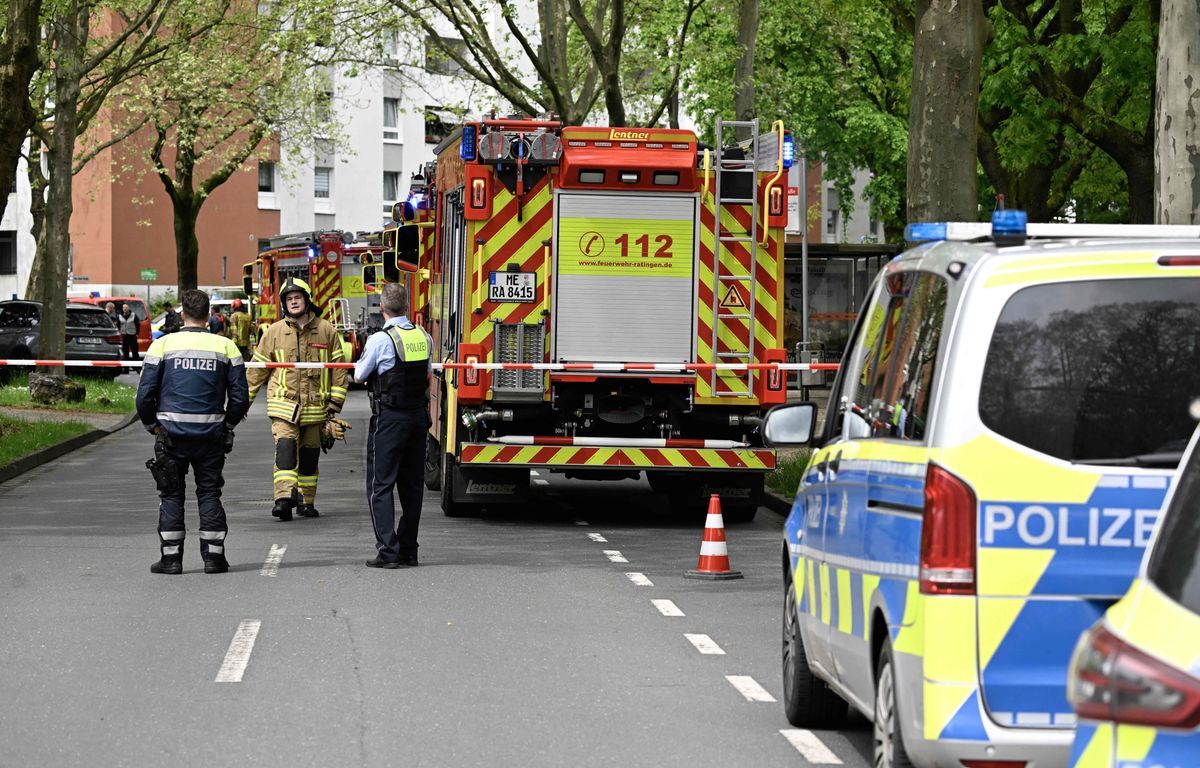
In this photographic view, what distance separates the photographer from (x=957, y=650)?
5289 mm

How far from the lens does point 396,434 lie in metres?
12.9

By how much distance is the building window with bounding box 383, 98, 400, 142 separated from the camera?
78000 millimetres

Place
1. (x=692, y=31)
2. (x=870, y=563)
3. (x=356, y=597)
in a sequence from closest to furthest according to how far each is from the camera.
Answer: (x=870, y=563)
(x=356, y=597)
(x=692, y=31)

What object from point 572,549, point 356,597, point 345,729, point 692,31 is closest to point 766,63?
point 692,31

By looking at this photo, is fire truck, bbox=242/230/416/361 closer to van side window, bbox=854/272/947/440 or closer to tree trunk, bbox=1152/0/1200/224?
tree trunk, bbox=1152/0/1200/224

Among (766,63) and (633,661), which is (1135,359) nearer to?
(633,661)

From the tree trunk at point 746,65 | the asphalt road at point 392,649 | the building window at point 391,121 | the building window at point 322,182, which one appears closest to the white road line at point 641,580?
the asphalt road at point 392,649

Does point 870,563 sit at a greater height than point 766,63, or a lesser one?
lesser

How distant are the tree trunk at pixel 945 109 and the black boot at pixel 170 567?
6.21 meters

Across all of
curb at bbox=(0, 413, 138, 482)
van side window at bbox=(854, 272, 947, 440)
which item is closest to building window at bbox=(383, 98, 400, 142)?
curb at bbox=(0, 413, 138, 482)

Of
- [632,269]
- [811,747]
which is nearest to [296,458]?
[632,269]

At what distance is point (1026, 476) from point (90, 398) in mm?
29055

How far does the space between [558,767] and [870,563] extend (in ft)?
5.06

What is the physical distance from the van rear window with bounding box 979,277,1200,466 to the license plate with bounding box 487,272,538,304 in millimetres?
10539
